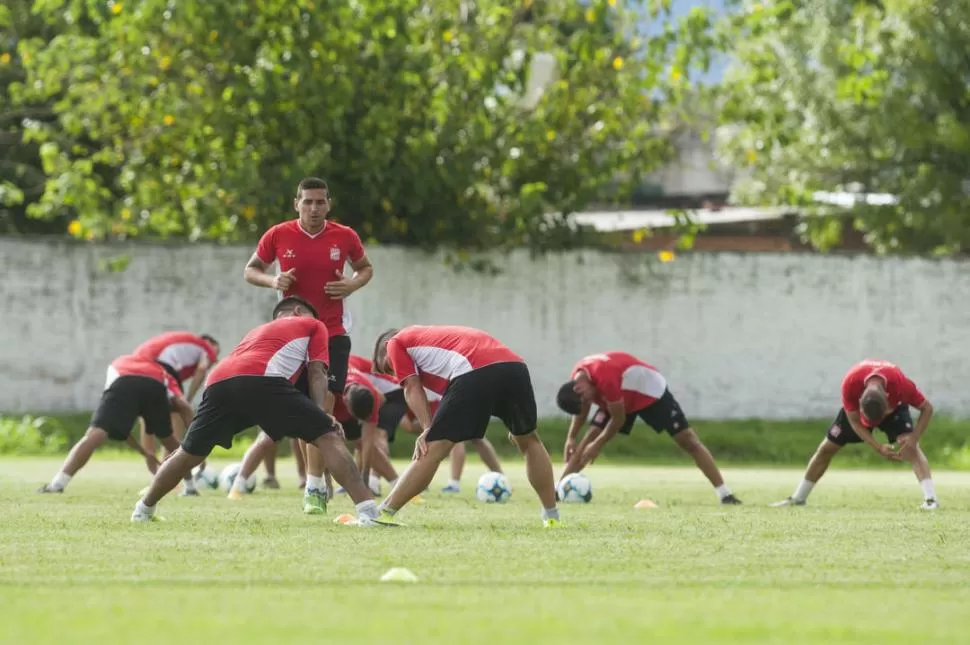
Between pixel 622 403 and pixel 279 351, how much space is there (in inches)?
201

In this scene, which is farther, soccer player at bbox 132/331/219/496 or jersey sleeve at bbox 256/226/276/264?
soccer player at bbox 132/331/219/496

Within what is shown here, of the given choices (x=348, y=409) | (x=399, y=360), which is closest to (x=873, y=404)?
(x=348, y=409)

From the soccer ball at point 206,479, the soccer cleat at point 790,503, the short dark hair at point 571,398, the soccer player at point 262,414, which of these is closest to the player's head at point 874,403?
the soccer cleat at point 790,503

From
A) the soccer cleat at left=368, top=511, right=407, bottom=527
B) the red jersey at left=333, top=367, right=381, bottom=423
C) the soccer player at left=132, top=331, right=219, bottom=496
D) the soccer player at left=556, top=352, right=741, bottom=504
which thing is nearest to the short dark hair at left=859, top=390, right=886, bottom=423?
the soccer player at left=556, top=352, right=741, bottom=504

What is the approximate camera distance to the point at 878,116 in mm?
32781

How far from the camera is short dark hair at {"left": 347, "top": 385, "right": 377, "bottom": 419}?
1625cm

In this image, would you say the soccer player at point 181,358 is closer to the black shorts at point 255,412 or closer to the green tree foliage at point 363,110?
the black shorts at point 255,412

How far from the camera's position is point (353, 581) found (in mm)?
8492

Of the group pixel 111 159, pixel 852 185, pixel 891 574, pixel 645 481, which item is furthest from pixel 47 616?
pixel 852 185

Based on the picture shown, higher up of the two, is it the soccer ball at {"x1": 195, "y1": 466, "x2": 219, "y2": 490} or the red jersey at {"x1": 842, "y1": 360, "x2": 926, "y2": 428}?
the red jersey at {"x1": 842, "y1": 360, "x2": 926, "y2": 428}

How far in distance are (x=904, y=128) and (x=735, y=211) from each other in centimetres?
1228

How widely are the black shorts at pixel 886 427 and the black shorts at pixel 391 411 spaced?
450 centimetres

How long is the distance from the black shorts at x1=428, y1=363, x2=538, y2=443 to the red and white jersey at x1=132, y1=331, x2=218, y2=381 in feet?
22.5

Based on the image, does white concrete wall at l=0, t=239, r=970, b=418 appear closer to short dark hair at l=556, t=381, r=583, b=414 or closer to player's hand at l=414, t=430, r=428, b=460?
short dark hair at l=556, t=381, r=583, b=414
